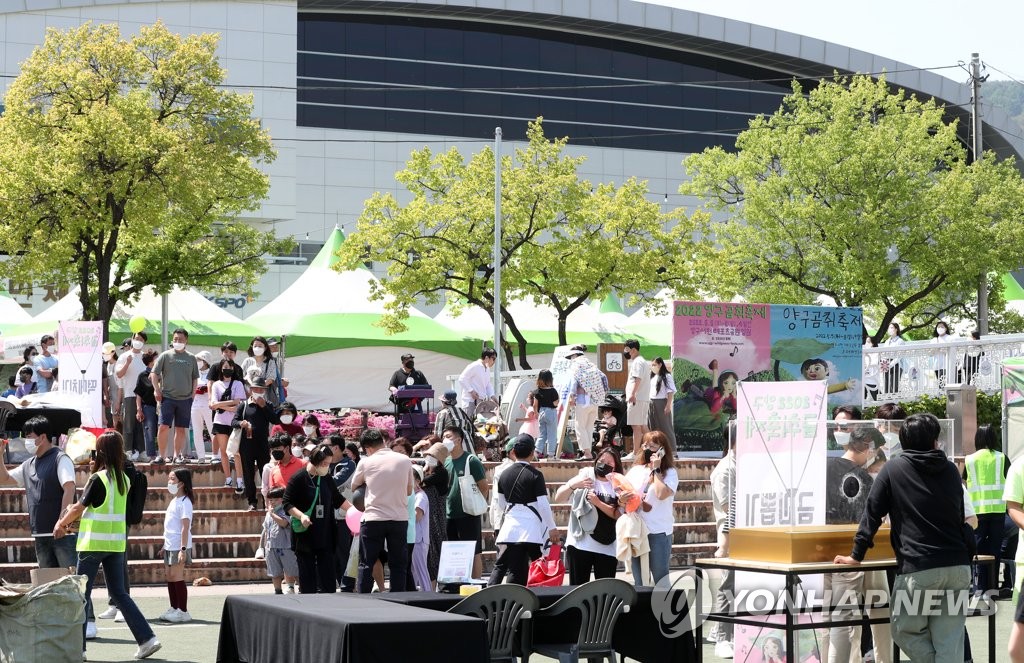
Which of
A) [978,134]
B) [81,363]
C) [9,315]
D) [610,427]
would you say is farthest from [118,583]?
[978,134]

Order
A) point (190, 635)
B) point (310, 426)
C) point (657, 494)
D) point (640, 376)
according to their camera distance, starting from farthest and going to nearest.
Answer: point (310, 426) < point (640, 376) < point (190, 635) < point (657, 494)

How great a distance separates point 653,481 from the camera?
11.2 meters

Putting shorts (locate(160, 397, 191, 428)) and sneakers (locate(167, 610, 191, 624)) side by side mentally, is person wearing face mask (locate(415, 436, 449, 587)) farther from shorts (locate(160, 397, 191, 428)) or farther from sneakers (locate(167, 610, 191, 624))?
shorts (locate(160, 397, 191, 428))

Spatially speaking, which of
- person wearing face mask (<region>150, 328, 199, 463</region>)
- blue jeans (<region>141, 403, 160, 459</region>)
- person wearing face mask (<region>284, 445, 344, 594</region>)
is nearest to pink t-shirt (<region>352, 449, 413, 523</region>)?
person wearing face mask (<region>284, 445, 344, 594</region>)

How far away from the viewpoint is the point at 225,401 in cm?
1716

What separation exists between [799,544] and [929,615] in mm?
777

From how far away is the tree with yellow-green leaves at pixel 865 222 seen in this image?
35.7 meters

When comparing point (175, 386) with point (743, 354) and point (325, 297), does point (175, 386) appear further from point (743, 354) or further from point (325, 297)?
point (325, 297)

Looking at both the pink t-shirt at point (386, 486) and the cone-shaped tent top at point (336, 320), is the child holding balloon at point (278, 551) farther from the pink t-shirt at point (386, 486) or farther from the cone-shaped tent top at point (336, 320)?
the cone-shaped tent top at point (336, 320)

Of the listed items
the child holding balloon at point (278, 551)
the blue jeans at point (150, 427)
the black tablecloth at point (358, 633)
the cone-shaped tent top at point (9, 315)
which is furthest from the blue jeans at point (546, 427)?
the cone-shaped tent top at point (9, 315)

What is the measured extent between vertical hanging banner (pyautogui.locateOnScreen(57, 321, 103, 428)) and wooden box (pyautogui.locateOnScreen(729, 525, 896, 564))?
1144cm

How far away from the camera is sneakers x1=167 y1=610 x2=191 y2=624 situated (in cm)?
1224

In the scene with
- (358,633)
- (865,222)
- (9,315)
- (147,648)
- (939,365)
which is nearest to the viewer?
(358,633)

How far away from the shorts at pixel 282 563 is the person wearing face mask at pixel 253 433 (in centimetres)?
280
